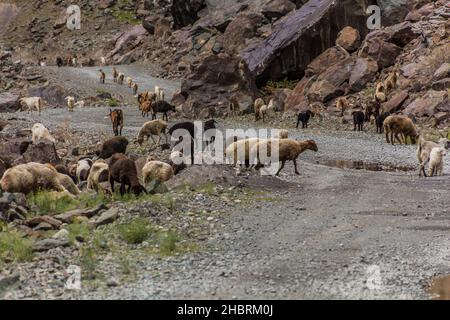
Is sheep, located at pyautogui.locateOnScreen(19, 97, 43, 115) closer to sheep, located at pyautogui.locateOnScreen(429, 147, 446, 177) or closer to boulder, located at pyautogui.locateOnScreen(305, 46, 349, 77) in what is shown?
boulder, located at pyautogui.locateOnScreen(305, 46, 349, 77)

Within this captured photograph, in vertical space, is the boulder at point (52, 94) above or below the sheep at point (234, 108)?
above

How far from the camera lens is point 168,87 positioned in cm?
4666

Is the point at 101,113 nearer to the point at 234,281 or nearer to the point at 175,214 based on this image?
the point at 175,214

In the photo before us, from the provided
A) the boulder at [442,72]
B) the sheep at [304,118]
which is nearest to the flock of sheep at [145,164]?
the sheep at [304,118]

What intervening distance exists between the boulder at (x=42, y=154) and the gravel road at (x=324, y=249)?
7295mm

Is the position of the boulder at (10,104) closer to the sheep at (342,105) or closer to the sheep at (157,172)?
the sheep at (342,105)

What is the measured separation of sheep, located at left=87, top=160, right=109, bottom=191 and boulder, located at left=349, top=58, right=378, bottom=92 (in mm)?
18649

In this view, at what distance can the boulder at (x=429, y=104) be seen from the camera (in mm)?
28562

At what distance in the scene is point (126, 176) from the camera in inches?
609

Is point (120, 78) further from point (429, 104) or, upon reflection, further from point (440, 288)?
point (440, 288)

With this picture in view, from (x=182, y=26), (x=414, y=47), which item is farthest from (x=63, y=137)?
(x=182, y=26)

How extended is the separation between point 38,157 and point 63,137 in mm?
6956

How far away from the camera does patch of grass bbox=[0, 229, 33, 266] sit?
11258 mm

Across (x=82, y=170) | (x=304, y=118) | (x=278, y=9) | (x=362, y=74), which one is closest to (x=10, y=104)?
(x=304, y=118)
